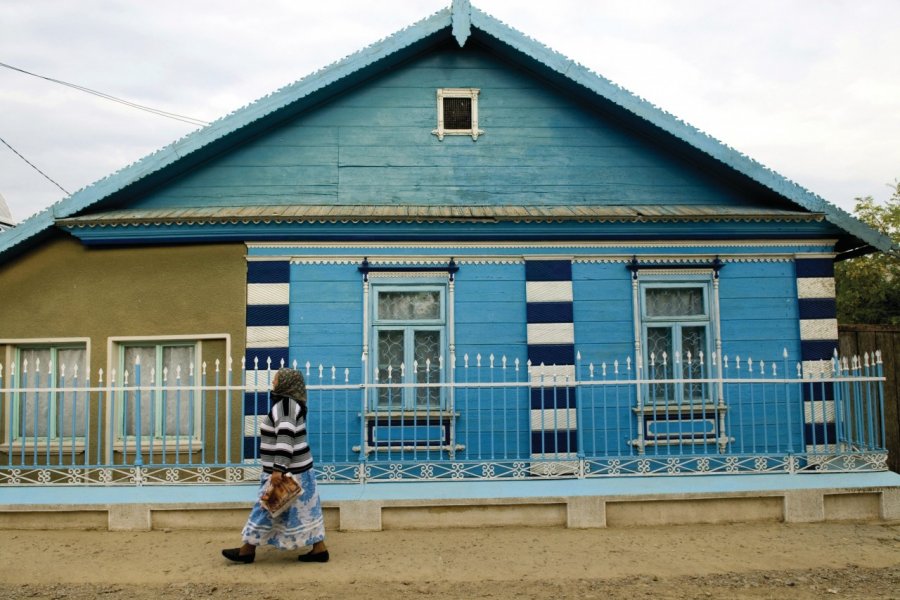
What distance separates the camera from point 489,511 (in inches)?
250

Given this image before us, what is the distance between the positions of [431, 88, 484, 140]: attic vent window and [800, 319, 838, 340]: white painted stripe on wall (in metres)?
4.41

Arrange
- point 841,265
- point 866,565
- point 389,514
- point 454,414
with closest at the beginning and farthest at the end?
1. point 866,565
2. point 389,514
3. point 454,414
4. point 841,265

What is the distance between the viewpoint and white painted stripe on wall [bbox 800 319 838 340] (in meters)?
8.23

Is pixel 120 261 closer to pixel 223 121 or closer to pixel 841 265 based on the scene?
pixel 223 121

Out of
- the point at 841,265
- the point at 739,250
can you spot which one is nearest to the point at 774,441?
the point at 739,250

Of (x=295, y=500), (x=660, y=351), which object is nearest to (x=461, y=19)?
(x=660, y=351)

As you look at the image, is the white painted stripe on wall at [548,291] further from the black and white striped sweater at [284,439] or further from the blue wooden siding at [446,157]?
the black and white striped sweater at [284,439]

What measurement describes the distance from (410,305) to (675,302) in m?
3.12

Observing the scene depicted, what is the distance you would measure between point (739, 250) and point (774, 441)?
2223 mm

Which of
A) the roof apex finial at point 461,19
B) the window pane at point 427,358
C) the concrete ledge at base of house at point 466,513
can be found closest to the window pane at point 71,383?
the concrete ledge at base of house at point 466,513

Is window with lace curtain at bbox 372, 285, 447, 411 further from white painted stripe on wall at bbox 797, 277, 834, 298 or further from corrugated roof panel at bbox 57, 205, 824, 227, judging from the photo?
white painted stripe on wall at bbox 797, 277, 834, 298

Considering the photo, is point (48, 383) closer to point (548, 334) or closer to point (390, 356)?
point (390, 356)

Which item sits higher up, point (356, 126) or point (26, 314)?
point (356, 126)

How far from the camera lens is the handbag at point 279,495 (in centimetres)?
539
